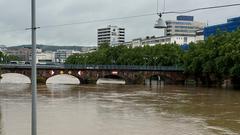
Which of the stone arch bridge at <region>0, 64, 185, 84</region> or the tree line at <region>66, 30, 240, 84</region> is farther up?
the tree line at <region>66, 30, 240, 84</region>

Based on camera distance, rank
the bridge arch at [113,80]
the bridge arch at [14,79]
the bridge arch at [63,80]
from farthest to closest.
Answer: the bridge arch at [63,80], the bridge arch at [113,80], the bridge arch at [14,79]

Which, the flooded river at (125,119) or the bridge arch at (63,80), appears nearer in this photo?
the flooded river at (125,119)

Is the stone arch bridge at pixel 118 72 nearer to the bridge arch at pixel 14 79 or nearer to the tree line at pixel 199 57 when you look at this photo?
the tree line at pixel 199 57

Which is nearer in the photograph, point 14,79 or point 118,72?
point 118,72

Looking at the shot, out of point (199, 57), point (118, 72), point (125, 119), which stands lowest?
point (125, 119)

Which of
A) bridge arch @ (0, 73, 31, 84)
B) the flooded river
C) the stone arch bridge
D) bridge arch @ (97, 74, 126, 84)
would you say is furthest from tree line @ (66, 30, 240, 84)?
the flooded river

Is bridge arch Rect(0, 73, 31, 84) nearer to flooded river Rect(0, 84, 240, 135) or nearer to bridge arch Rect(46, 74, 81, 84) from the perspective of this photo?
bridge arch Rect(46, 74, 81, 84)

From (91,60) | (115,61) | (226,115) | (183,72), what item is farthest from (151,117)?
(91,60)

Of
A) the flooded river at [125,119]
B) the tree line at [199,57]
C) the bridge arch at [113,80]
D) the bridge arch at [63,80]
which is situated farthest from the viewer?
the bridge arch at [63,80]

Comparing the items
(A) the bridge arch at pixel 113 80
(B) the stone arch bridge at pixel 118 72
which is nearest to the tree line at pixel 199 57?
(B) the stone arch bridge at pixel 118 72

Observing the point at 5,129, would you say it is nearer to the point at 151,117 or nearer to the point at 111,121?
the point at 111,121

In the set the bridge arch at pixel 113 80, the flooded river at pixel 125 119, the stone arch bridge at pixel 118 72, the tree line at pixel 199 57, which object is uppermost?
the tree line at pixel 199 57

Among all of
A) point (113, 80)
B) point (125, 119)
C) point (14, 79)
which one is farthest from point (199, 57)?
point (14, 79)

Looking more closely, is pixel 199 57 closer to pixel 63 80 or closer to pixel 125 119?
pixel 63 80
